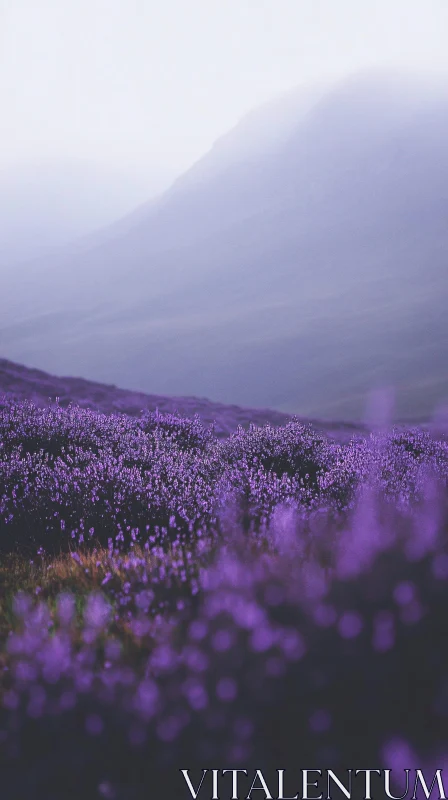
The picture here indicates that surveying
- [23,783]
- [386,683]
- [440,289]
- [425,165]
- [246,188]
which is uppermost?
[246,188]

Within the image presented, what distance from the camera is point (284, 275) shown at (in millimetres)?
63906

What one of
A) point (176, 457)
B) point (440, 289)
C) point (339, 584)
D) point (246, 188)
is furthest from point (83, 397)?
point (246, 188)

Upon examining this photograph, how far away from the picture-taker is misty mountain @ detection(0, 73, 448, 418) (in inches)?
1479

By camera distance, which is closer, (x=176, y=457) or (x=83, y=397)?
(x=176, y=457)

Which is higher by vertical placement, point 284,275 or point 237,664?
point 284,275

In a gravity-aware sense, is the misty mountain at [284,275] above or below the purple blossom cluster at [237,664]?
above

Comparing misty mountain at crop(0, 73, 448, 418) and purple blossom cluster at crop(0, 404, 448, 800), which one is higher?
misty mountain at crop(0, 73, 448, 418)

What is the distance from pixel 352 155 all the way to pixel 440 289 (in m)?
56.9

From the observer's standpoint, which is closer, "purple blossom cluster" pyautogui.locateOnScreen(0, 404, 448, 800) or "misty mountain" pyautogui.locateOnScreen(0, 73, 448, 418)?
"purple blossom cluster" pyautogui.locateOnScreen(0, 404, 448, 800)

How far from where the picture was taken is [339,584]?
1.69 m

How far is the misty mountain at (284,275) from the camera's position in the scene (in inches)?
1479

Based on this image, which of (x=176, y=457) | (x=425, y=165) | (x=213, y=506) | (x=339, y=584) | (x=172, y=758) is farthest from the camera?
(x=425, y=165)

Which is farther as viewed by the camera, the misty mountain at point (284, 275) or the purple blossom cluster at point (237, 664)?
the misty mountain at point (284, 275)

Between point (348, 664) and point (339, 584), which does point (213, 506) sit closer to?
point (339, 584)
